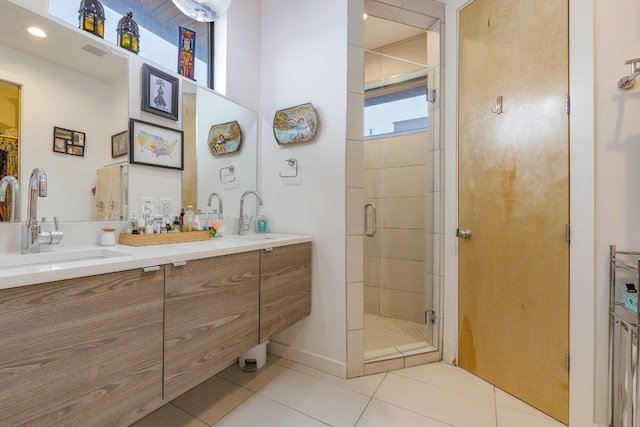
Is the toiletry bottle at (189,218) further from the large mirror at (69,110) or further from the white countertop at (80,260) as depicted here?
the white countertop at (80,260)

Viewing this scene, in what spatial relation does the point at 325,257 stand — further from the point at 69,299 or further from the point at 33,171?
the point at 33,171

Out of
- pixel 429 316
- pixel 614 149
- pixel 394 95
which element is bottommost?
pixel 429 316

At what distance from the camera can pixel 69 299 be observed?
2.53 ft

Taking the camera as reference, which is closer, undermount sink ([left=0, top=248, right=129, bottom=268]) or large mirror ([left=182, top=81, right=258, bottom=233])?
undermount sink ([left=0, top=248, right=129, bottom=268])

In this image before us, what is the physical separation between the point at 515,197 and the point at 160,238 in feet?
6.37

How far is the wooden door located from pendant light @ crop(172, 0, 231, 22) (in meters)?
1.55

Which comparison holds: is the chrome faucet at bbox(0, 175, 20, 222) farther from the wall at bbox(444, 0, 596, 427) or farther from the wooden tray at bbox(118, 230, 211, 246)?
the wall at bbox(444, 0, 596, 427)

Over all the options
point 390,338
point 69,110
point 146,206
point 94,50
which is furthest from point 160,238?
point 390,338

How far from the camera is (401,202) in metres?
2.47

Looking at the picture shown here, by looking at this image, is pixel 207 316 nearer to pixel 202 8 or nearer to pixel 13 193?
pixel 13 193

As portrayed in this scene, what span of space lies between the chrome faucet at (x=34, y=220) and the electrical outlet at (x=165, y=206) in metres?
0.53

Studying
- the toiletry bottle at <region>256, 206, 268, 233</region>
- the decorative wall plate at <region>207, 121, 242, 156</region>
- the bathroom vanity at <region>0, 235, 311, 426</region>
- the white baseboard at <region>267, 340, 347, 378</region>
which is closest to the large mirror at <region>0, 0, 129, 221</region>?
the bathroom vanity at <region>0, 235, 311, 426</region>

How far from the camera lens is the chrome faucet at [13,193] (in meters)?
1.02

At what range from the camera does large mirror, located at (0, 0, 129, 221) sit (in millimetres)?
1098
